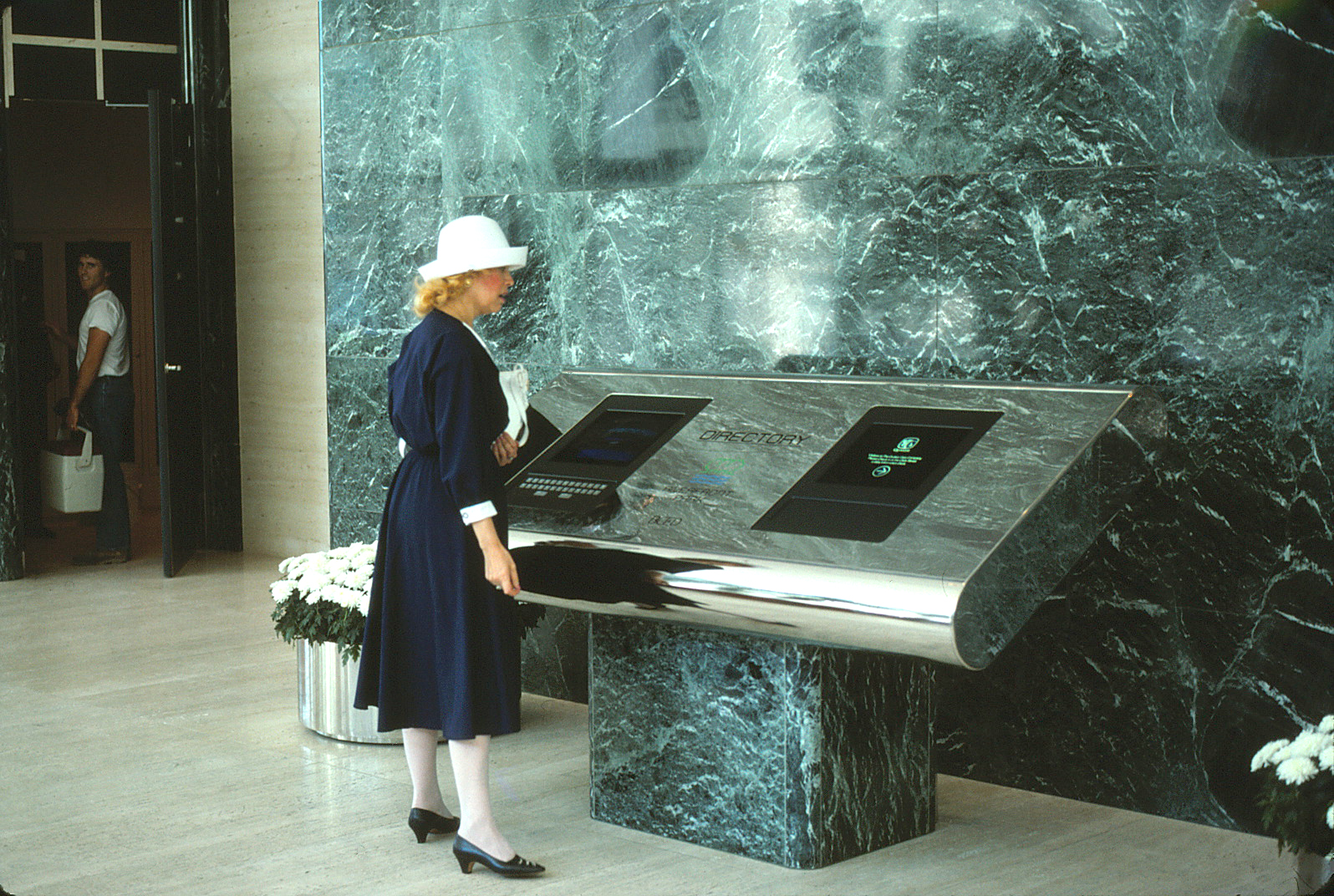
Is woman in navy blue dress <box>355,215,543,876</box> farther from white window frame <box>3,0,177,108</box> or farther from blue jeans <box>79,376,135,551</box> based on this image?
white window frame <box>3,0,177,108</box>

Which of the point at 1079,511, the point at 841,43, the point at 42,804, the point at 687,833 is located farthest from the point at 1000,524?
the point at 42,804

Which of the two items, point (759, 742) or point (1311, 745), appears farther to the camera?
point (759, 742)

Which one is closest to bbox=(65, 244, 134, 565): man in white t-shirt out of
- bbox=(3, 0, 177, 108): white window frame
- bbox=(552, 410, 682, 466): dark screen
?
bbox=(3, 0, 177, 108): white window frame

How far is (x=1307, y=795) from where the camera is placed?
315 centimetres

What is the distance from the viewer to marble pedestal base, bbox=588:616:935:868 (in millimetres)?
3895

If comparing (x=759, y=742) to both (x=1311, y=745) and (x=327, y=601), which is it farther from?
(x=327, y=601)

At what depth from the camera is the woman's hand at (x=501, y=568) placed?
3775 millimetres

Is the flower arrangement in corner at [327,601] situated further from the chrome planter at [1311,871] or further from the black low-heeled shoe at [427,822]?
the chrome planter at [1311,871]

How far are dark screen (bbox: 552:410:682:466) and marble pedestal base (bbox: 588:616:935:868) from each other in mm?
→ 483

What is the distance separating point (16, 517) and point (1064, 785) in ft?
19.3

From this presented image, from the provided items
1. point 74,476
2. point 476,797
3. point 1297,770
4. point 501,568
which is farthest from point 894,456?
point 74,476

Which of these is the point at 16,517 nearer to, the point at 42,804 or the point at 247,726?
the point at 247,726

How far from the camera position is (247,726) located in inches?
212

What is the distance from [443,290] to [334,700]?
6.08 feet
